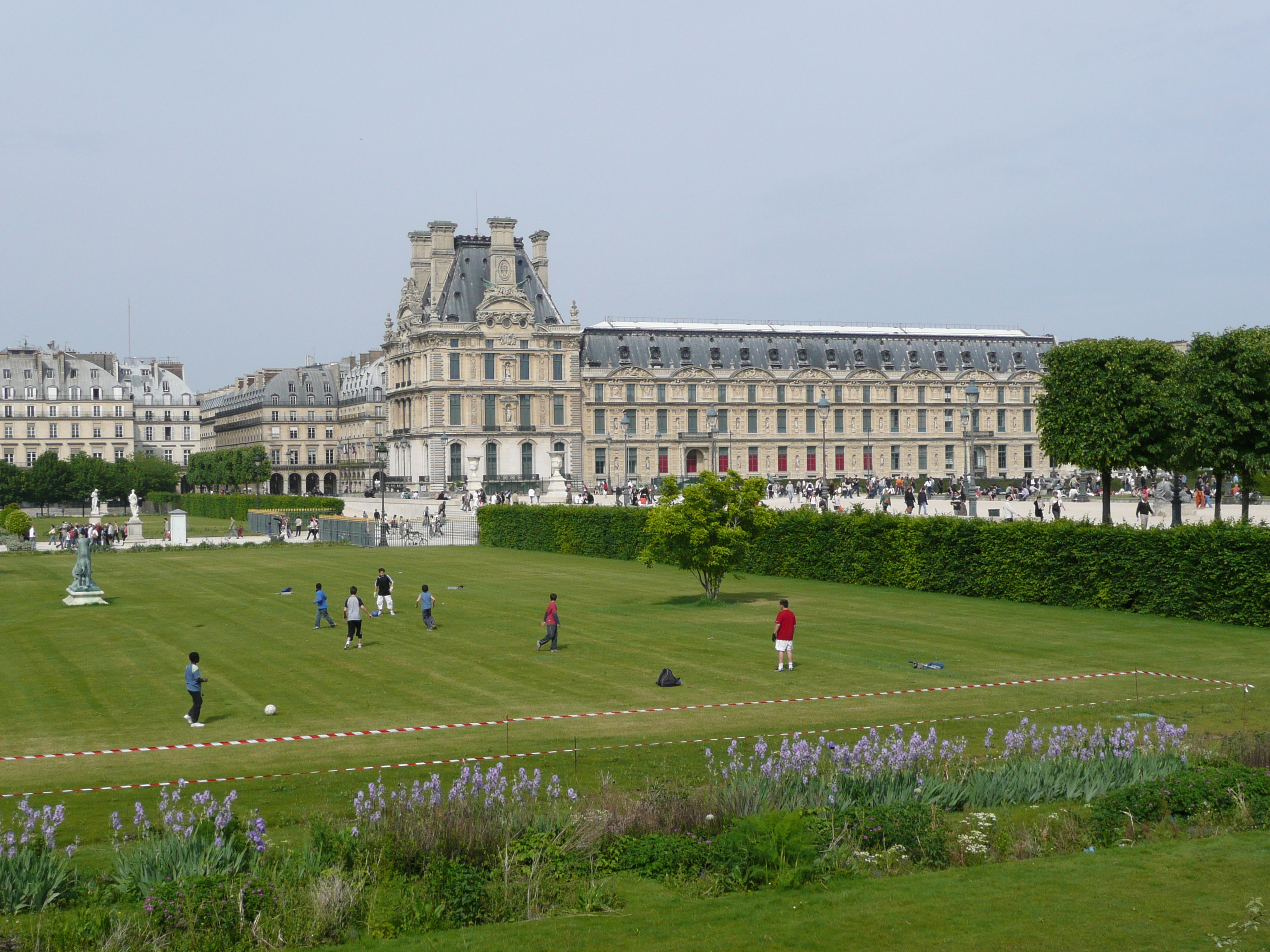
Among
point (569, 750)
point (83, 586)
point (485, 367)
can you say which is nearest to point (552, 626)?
point (569, 750)

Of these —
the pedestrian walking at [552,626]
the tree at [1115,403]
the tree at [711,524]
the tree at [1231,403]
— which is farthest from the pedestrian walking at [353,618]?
the tree at [1115,403]

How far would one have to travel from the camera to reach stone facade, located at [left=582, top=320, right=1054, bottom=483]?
118 m

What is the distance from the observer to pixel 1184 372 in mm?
47594

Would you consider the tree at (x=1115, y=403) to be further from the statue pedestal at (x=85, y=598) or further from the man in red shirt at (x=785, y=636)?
the statue pedestal at (x=85, y=598)

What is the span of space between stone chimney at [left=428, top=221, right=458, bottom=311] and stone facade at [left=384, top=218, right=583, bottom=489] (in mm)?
81

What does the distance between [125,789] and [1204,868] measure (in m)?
12.1

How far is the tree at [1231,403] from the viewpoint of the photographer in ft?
145

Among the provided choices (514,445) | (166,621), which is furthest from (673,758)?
(514,445)

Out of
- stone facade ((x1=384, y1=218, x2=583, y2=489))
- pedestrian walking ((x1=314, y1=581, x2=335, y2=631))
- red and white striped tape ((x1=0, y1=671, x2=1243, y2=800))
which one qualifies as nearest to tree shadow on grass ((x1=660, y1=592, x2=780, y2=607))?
pedestrian walking ((x1=314, y1=581, x2=335, y2=631))

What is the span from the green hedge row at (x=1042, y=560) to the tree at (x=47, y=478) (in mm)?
85810

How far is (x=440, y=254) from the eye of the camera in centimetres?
11119

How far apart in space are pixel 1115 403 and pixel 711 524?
74.4 ft

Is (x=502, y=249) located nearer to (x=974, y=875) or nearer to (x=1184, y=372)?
(x=1184, y=372)

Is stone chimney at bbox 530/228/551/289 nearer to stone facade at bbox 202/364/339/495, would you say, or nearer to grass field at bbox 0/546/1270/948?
stone facade at bbox 202/364/339/495
